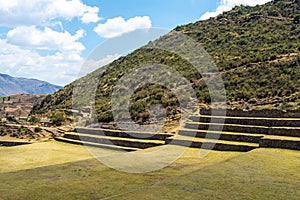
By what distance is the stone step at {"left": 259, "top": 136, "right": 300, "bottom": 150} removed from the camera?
1218 cm

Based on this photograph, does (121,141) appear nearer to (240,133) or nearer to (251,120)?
(240,133)

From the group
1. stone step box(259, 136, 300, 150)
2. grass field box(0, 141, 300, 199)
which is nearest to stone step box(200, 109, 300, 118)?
stone step box(259, 136, 300, 150)

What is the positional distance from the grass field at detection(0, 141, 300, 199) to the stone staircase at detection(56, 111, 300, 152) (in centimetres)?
194

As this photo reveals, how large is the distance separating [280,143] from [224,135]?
3.04 m

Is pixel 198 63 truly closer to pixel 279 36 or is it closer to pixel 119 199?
pixel 279 36

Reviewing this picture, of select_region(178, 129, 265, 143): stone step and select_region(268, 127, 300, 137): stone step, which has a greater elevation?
select_region(268, 127, 300, 137): stone step

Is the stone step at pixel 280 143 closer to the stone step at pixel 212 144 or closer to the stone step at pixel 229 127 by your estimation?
the stone step at pixel 212 144

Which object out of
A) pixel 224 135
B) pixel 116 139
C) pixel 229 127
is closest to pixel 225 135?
pixel 224 135

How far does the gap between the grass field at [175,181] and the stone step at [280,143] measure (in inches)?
25.3

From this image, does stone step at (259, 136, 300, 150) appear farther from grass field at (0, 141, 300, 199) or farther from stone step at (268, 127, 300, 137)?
stone step at (268, 127, 300, 137)

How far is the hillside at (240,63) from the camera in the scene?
25.1 meters

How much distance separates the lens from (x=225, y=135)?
1505cm

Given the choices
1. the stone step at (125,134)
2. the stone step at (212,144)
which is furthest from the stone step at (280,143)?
the stone step at (125,134)

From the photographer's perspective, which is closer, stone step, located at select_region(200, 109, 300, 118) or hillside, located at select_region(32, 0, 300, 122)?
stone step, located at select_region(200, 109, 300, 118)
